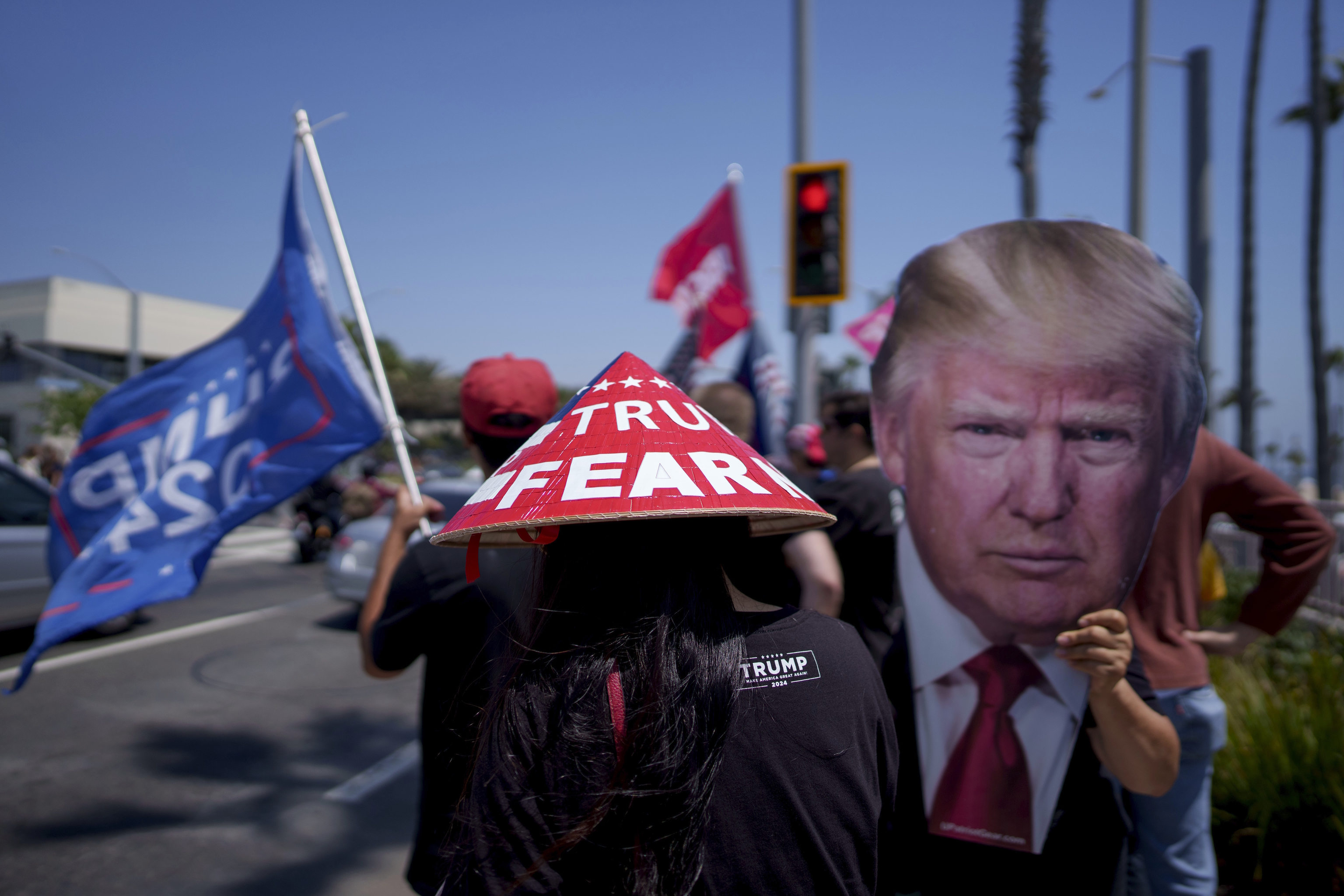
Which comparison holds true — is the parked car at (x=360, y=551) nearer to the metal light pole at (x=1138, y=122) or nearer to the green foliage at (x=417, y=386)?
the metal light pole at (x=1138, y=122)

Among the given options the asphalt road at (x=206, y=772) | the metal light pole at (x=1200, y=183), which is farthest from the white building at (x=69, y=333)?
the metal light pole at (x=1200, y=183)

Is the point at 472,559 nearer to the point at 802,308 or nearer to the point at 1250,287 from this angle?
the point at 802,308

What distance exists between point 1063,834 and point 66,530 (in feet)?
11.3

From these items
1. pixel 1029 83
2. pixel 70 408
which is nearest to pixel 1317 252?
pixel 1029 83

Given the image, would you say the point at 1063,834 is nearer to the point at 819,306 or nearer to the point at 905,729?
the point at 905,729

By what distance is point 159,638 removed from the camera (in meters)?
7.87

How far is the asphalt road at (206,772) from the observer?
3.67 metres

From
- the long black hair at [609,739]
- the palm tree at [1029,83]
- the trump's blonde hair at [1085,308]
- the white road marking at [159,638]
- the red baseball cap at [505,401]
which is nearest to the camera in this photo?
the long black hair at [609,739]

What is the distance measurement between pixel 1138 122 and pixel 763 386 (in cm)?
402

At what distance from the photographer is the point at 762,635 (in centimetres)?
121

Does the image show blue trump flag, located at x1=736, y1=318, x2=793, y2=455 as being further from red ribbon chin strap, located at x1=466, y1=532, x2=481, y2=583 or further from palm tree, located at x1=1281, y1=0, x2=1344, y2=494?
palm tree, located at x1=1281, y1=0, x2=1344, y2=494

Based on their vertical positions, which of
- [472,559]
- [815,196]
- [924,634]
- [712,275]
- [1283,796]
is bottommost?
[1283,796]

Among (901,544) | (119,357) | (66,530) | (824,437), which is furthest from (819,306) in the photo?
(119,357)

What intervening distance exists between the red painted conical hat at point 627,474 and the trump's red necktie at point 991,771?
891 mm
